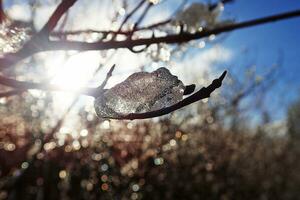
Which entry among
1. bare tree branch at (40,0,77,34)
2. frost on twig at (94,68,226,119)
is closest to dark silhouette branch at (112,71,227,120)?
frost on twig at (94,68,226,119)

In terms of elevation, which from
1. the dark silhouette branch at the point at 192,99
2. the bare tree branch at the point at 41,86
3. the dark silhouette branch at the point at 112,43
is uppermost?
the dark silhouette branch at the point at 112,43

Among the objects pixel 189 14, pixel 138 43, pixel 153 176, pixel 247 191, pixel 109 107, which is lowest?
pixel 247 191

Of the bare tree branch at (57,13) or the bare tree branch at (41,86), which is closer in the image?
the bare tree branch at (41,86)

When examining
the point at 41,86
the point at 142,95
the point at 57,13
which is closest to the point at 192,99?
the point at 142,95

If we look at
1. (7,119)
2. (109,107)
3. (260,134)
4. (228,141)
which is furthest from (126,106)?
(260,134)

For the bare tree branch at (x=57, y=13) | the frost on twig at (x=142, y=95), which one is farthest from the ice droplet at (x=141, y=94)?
the bare tree branch at (x=57, y=13)

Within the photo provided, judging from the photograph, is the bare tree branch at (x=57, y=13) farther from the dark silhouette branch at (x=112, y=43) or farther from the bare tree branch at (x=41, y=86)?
the bare tree branch at (x=41, y=86)

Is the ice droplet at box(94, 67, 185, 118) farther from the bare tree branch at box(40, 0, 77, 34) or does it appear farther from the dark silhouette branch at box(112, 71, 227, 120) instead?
the bare tree branch at box(40, 0, 77, 34)

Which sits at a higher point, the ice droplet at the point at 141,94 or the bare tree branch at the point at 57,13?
the bare tree branch at the point at 57,13

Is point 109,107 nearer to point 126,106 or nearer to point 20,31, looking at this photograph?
point 126,106
